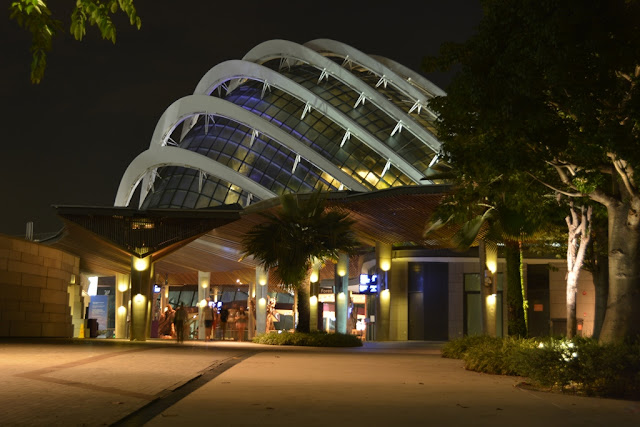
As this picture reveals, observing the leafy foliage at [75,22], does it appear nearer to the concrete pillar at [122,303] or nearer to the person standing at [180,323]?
the person standing at [180,323]

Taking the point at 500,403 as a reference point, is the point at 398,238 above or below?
above

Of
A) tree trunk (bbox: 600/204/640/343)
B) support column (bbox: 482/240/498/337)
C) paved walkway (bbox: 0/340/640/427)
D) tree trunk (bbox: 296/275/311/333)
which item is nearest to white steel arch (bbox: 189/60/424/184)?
support column (bbox: 482/240/498/337)

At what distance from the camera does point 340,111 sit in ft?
186

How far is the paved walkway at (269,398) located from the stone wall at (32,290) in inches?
546

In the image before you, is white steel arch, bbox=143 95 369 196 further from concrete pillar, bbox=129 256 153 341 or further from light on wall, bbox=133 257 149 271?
light on wall, bbox=133 257 149 271

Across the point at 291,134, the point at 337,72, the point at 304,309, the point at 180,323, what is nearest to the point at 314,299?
the point at 304,309

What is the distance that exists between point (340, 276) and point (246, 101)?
23160 millimetres

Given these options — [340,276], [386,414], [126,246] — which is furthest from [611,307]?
[340,276]

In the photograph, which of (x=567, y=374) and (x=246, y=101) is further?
(x=246, y=101)

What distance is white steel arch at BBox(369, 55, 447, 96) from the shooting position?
2597 inches

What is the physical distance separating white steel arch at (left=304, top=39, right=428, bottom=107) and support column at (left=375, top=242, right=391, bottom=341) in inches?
792

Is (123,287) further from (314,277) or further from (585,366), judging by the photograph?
(585,366)

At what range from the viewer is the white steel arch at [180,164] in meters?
55.0

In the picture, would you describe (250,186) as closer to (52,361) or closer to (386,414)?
(52,361)
